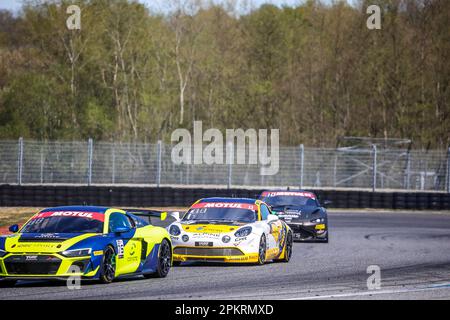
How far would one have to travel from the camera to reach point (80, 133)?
49875 mm

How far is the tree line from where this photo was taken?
5053cm

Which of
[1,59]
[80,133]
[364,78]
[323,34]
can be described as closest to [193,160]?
[80,133]

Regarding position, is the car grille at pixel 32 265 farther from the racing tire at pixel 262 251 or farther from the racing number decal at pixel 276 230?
the racing number decal at pixel 276 230

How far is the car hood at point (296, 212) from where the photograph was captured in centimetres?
2169

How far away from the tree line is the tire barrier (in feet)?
50.8

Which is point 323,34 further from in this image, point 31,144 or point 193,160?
point 31,144

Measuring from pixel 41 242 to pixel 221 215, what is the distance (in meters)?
5.21

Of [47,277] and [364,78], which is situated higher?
[364,78]

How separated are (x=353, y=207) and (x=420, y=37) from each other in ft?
62.5

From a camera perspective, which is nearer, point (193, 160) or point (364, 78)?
point (193, 160)

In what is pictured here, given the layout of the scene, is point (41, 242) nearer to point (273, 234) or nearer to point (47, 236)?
point (47, 236)

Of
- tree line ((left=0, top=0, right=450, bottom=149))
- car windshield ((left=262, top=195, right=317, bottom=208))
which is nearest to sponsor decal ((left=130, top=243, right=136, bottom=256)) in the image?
car windshield ((left=262, top=195, right=317, bottom=208))
